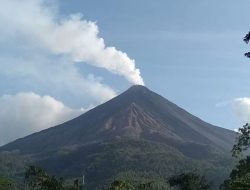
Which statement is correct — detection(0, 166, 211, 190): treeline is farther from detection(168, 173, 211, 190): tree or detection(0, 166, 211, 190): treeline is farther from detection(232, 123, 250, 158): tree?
detection(232, 123, 250, 158): tree

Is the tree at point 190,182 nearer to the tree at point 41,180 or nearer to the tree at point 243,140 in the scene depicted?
the tree at point 41,180

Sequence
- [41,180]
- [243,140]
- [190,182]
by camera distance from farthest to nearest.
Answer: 1. [190,182]
2. [41,180]
3. [243,140]

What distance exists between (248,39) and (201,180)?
70.0 meters

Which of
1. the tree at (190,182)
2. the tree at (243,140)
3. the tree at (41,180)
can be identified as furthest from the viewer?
the tree at (190,182)

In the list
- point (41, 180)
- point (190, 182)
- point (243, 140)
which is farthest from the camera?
point (190, 182)

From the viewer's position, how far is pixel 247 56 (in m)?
28.1

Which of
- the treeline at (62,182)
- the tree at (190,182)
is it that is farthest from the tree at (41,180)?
the tree at (190,182)

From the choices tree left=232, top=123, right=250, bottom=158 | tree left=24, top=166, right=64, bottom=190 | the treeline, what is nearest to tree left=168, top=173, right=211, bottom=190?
the treeline


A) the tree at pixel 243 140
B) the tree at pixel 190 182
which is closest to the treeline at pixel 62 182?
the tree at pixel 190 182

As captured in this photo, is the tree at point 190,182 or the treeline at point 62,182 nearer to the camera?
the treeline at point 62,182

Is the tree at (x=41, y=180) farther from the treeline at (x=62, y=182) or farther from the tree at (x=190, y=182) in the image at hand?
the tree at (x=190, y=182)

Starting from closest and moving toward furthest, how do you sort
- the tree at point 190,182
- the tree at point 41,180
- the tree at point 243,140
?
1. the tree at point 243,140
2. the tree at point 41,180
3. the tree at point 190,182

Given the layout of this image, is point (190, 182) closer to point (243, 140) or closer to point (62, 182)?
point (62, 182)

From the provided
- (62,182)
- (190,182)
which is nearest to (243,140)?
(62,182)
